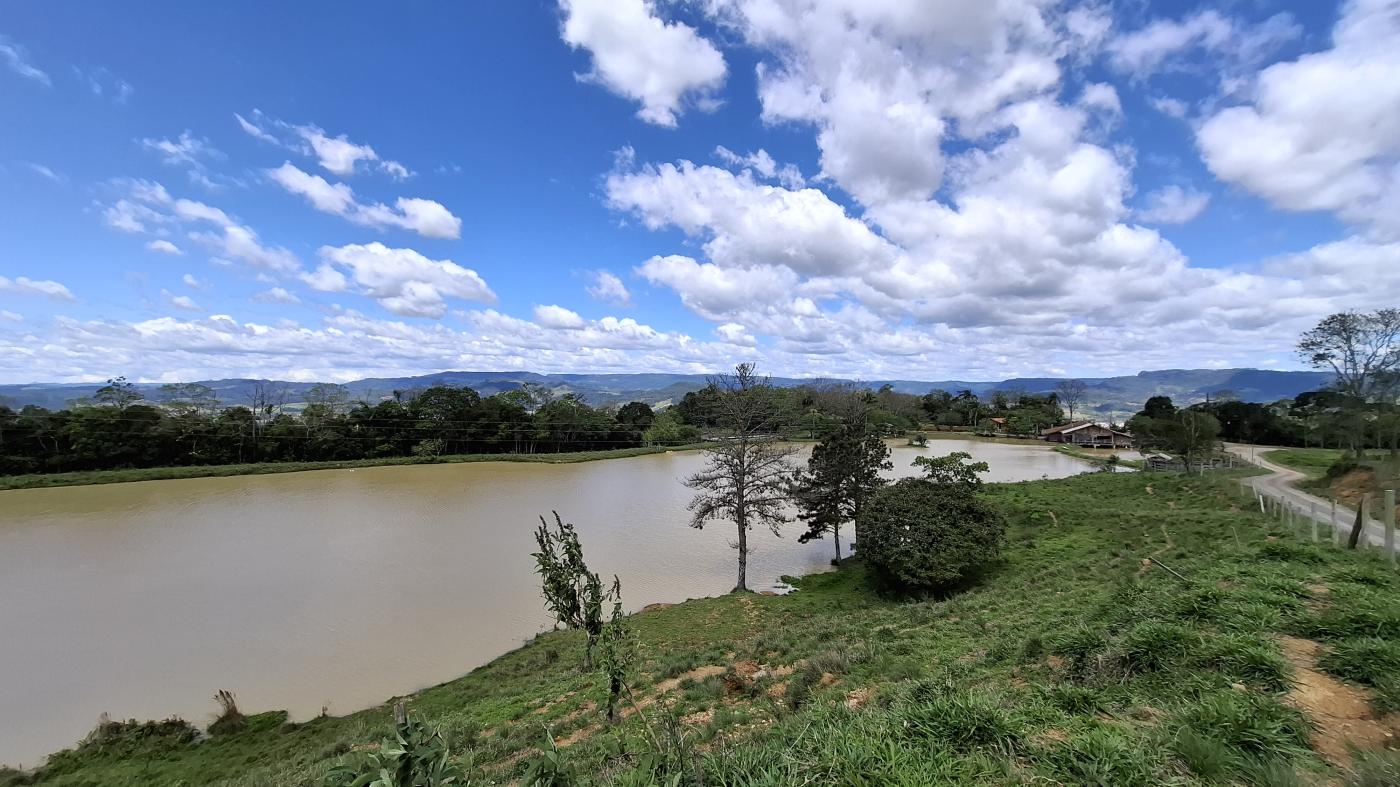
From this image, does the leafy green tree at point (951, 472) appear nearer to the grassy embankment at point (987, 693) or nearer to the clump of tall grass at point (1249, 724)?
the grassy embankment at point (987, 693)

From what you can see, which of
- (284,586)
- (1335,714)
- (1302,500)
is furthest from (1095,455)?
(284,586)

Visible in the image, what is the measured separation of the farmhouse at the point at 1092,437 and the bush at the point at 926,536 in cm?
6278

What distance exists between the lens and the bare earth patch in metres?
3.01

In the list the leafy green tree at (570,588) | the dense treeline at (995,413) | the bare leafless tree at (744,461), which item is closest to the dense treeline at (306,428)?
the bare leafless tree at (744,461)

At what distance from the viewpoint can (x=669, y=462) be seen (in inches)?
1961

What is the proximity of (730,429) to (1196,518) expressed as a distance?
1337cm

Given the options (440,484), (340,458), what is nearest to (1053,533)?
(440,484)

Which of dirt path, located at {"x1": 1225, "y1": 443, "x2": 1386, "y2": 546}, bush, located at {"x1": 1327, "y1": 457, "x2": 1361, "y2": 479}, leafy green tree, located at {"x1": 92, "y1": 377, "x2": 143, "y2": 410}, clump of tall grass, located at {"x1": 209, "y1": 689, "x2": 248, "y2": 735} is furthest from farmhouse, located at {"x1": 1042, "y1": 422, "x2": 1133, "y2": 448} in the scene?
leafy green tree, located at {"x1": 92, "y1": 377, "x2": 143, "y2": 410}

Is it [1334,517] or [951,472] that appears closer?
[1334,517]

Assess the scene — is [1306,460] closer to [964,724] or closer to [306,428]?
[964,724]

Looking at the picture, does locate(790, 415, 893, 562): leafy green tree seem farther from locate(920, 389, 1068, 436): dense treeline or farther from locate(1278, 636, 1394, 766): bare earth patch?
locate(920, 389, 1068, 436): dense treeline

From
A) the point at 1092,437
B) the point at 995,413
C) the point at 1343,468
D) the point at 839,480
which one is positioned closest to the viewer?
the point at 839,480

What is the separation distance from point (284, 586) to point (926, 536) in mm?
19400

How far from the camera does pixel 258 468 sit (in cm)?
4084
